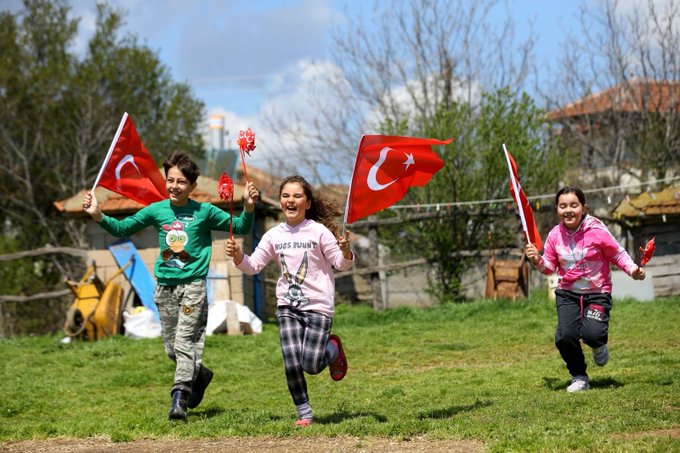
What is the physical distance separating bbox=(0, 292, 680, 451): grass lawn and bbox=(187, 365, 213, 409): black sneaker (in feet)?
0.30

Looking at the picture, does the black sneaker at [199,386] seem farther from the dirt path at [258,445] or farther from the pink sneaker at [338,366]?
the pink sneaker at [338,366]

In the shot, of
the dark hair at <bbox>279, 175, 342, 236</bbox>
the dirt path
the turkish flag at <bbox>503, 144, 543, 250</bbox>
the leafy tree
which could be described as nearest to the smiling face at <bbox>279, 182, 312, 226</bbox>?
the dark hair at <bbox>279, 175, 342, 236</bbox>

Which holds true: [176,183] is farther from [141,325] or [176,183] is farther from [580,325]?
[141,325]

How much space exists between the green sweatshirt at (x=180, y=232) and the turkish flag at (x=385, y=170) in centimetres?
97

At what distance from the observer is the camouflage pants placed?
23.7 feet

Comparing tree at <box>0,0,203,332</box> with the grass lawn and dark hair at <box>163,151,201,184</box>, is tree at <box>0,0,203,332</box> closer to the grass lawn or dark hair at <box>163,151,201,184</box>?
the grass lawn

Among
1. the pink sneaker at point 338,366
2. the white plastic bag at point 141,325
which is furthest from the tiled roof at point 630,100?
the pink sneaker at point 338,366

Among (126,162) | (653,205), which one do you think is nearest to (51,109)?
(653,205)

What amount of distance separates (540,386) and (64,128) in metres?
24.9

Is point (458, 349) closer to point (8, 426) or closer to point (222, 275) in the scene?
point (222, 275)

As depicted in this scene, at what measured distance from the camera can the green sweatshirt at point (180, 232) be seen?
7.39m

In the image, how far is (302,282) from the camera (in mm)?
6723

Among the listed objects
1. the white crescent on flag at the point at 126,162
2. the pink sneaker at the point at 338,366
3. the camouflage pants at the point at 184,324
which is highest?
the white crescent on flag at the point at 126,162

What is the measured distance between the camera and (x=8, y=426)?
7715 mm
